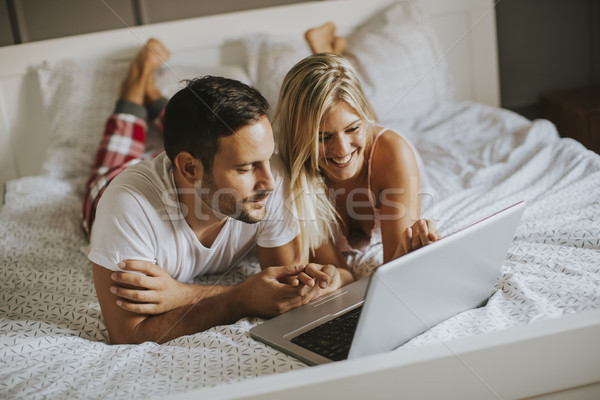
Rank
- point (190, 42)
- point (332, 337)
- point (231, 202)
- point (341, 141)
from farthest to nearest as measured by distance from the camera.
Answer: point (190, 42) < point (341, 141) < point (231, 202) < point (332, 337)

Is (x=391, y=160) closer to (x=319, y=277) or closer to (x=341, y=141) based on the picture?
(x=341, y=141)

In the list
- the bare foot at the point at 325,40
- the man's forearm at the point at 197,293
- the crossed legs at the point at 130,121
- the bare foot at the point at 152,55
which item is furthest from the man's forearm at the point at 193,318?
the bare foot at the point at 325,40

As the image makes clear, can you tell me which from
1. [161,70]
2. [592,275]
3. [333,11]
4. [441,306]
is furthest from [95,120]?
[592,275]

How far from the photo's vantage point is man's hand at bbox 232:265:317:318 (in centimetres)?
126

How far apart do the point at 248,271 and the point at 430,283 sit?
2.31ft

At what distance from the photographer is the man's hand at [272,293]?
126 cm

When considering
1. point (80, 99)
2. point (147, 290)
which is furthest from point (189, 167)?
point (80, 99)

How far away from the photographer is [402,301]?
91cm

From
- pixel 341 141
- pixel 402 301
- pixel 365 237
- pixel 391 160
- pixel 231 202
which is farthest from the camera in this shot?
pixel 365 237

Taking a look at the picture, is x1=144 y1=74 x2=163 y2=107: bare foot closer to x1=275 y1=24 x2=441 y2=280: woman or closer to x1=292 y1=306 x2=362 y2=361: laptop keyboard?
x1=275 y1=24 x2=441 y2=280: woman

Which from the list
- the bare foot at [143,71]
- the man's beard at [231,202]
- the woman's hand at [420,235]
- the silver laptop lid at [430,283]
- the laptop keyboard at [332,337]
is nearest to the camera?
the silver laptop lid at [430,283]

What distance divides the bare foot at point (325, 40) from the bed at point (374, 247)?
0.19 ft

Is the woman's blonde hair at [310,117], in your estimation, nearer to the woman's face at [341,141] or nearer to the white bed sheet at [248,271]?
the woman's face at [341,141]

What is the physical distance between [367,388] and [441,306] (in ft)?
0.88
